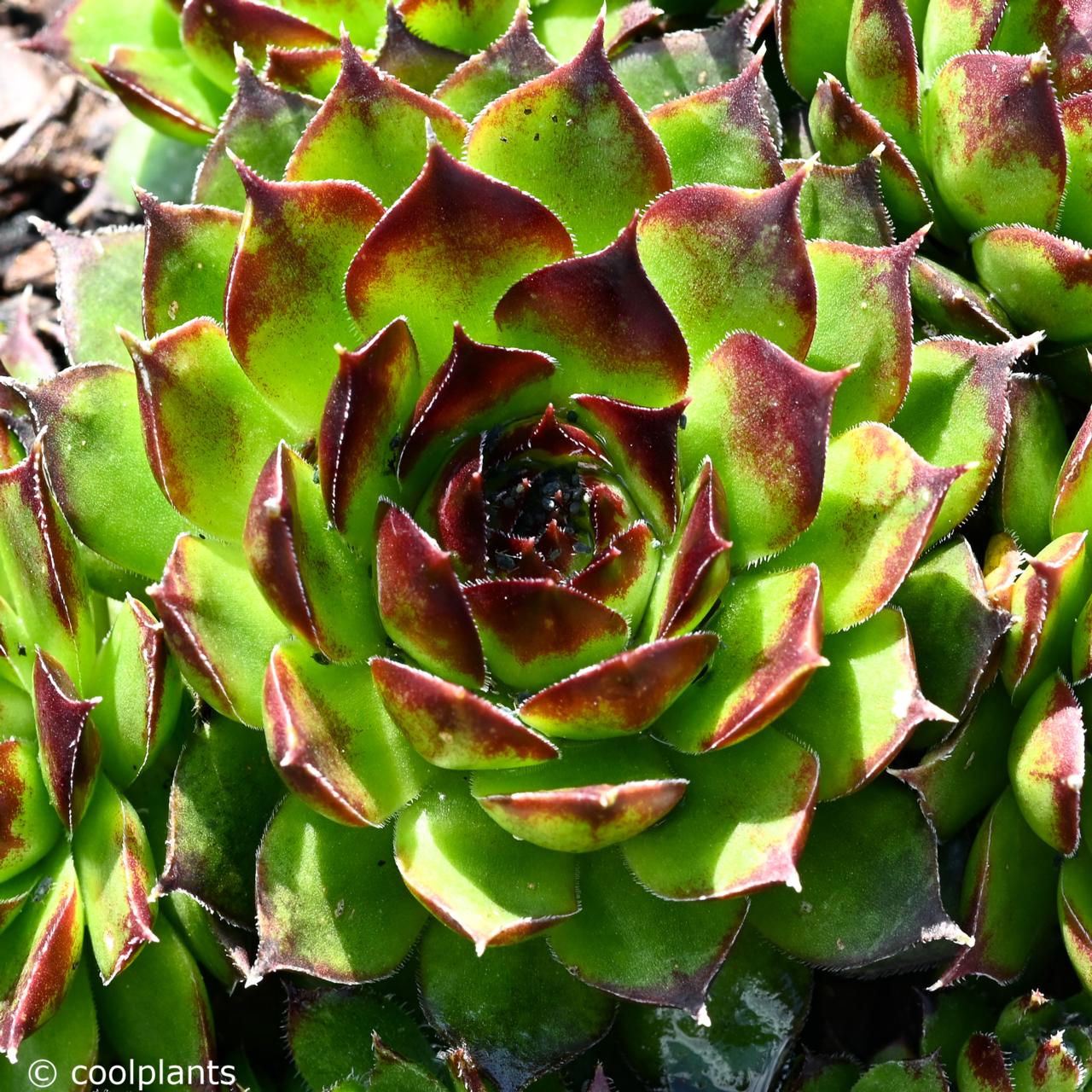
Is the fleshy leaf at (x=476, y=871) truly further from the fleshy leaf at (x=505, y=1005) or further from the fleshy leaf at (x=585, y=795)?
the fleshy leaf at (x=505, y=1005)

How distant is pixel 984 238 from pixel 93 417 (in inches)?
43.5

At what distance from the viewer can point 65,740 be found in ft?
4.73

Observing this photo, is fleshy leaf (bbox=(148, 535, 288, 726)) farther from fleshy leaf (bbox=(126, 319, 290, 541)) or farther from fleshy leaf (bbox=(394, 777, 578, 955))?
fleshy leaf (bbox=(394, 777, 578, 955))

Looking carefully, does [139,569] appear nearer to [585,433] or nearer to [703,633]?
[585,433]

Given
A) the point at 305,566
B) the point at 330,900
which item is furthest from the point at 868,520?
the point at 330,900

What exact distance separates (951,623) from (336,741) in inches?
27.0

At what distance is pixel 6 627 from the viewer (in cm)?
163

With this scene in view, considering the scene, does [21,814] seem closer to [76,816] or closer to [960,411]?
[76,816]

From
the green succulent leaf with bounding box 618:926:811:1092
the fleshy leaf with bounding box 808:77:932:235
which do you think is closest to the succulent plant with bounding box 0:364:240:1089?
the green succulent leaf with bounding box 618:926:811:1092

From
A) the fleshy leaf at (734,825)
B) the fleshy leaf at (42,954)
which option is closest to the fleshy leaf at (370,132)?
the fleshy leaf at (734,825)

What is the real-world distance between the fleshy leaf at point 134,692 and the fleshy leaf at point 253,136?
548mm

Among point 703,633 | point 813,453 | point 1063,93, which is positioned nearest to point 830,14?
point 1063,93

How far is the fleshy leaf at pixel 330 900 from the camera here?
1.43 metres

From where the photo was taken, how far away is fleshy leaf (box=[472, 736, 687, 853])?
1.28m
